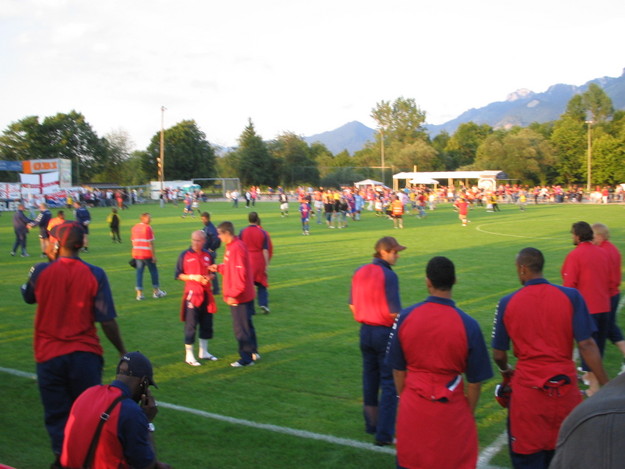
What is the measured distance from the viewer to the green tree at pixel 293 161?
8306cm

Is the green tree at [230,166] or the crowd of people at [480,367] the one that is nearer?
the crowd of people at [480,367]

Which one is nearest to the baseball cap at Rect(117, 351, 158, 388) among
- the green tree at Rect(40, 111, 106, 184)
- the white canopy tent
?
the white canopy tent

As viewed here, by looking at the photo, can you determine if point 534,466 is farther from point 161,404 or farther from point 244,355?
point 244,355

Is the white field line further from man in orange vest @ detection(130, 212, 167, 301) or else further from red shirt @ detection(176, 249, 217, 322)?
man in orange vest @ detection(130, 212, 167, 301)

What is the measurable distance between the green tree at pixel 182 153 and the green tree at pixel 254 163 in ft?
21.3

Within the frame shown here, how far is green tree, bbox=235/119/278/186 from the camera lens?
83.0m

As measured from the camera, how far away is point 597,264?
21.3 ft

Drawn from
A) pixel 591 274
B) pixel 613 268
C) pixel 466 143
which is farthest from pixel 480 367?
pixel 466 143

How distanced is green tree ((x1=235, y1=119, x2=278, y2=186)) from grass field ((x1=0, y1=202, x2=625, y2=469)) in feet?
213

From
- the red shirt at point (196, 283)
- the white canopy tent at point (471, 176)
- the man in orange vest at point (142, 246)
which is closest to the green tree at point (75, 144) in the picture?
the white canopy tent at point (471, 176)

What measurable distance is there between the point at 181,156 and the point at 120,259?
67343 millimetres

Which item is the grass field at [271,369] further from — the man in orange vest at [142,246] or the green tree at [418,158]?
the green tree at [418,158]

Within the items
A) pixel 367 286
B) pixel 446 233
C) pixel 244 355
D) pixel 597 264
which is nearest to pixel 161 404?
pixel 244 355

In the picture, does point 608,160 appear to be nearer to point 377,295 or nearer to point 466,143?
point 466,143
